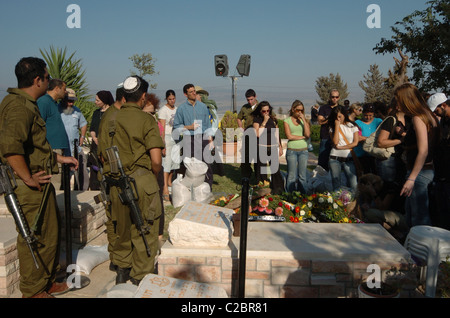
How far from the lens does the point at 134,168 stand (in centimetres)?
359

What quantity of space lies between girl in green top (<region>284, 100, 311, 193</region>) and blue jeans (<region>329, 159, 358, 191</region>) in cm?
51

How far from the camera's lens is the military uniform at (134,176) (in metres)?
3.52

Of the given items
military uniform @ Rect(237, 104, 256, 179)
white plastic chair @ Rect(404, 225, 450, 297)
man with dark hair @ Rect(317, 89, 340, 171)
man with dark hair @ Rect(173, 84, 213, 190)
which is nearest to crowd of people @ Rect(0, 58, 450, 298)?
white plastic chair @ Rect(404, 225, 450, 297)

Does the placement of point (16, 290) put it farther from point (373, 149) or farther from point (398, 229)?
point (373, 149)

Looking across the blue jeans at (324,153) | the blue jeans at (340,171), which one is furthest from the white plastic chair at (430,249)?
the blue jeans at (324,153)

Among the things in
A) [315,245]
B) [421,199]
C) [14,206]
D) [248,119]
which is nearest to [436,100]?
[421,199]

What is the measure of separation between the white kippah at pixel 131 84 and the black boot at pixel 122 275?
5.60ft

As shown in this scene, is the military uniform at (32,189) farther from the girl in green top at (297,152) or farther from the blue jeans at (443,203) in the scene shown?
the girl in green top at (297,152)

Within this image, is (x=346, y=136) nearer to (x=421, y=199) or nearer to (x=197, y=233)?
(x=421, y=199)

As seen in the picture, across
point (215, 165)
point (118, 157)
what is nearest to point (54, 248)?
point (118, 157)

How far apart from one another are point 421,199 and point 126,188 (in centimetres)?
309

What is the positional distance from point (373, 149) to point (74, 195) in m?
4.32

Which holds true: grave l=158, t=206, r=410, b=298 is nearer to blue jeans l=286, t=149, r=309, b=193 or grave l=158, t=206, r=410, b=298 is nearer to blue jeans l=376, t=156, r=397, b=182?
blue jeans l=376, t=156, r=397, b=182
